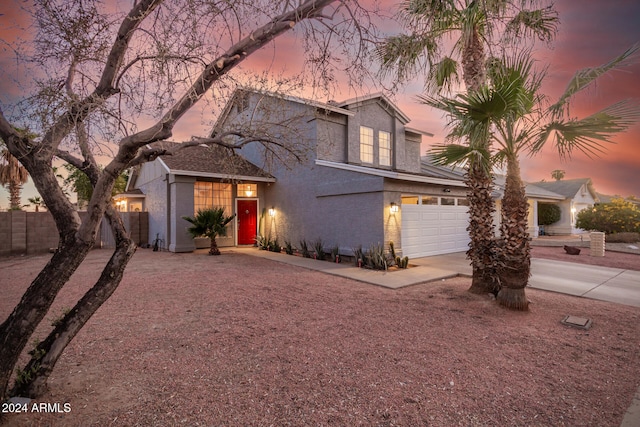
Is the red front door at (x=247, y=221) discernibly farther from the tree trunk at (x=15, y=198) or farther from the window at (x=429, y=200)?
the tree trunk at (x=15, y=198)

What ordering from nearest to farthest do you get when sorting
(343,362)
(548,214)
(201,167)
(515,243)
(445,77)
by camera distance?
(343,362)
(515,243)
(445,77)
(201,167)
(548,214)

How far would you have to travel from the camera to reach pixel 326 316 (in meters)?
5.25

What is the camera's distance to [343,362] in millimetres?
3617

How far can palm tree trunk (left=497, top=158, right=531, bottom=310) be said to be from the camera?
17.7 ft

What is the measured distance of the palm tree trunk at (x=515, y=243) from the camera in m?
5.39

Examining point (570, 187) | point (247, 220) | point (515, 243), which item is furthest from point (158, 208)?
point (570, 187)

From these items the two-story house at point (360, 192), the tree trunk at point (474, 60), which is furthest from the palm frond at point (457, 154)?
the two-story house at point (360, 192)

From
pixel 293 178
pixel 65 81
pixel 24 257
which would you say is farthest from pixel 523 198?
pixel 24 257

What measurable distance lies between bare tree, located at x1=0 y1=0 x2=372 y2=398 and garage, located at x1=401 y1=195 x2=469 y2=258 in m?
8.29

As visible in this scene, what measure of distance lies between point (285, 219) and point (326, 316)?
31.0 ft

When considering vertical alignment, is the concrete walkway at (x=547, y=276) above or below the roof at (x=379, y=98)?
below

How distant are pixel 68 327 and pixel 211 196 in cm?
1226

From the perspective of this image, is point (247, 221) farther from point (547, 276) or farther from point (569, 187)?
point (569, 187)

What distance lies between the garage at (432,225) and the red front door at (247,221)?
787 centimetres
